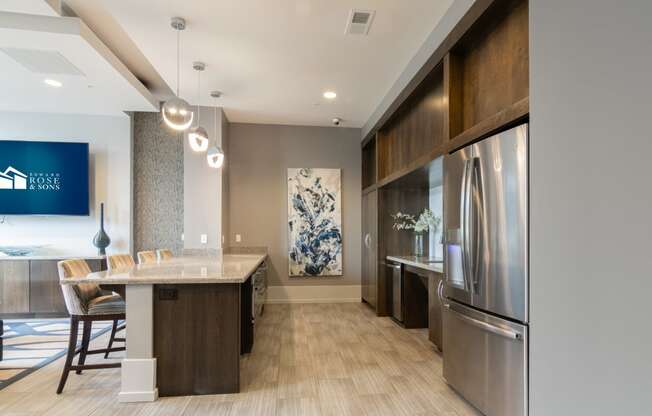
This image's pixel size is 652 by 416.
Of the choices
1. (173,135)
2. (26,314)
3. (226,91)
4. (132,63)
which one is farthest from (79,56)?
(26,314)

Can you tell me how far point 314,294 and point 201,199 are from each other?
2.41 metres

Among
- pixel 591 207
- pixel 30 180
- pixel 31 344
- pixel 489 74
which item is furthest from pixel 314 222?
pixel 591 207

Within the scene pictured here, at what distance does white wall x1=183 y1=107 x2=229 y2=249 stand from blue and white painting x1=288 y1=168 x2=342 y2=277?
1.28 meters

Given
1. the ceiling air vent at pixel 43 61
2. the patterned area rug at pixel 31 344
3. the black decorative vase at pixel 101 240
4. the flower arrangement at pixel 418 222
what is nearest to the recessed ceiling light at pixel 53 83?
the ceiling air vent at pixel 43 61

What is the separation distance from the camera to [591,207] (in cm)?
130

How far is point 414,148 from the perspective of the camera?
3904 millimetres

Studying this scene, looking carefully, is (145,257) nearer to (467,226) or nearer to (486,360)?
(467,226)

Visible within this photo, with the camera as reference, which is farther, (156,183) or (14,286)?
(156,183)

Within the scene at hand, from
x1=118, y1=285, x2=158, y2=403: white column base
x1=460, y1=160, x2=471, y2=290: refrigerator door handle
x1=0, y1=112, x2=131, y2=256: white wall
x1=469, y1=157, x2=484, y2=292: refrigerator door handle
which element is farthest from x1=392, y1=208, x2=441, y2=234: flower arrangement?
x1=0, y1=112, x2=131, y2=256: white wall

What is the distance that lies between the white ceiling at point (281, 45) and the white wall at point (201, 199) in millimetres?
808

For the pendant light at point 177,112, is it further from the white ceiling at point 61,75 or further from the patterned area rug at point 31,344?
the patterned area rug at point 31,344

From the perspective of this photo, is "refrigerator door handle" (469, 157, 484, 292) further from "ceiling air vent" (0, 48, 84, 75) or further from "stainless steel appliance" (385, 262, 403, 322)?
"ceiling air vent" (0, 48, 84, 75)

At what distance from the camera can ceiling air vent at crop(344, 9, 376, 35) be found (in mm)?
2809

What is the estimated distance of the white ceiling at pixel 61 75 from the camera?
285 centimetres
